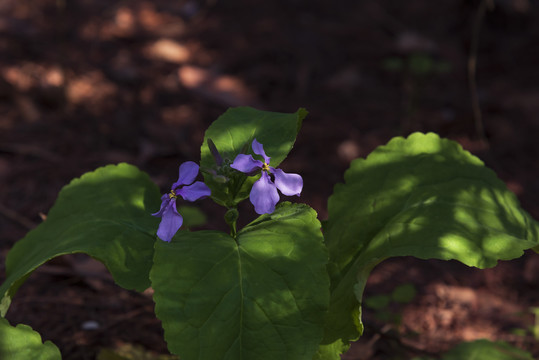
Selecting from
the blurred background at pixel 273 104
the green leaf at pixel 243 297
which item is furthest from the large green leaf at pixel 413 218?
the blurred background at pixel 273 104

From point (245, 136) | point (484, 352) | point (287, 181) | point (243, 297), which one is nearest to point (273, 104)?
point (245, 136)

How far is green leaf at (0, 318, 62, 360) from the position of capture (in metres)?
1.50

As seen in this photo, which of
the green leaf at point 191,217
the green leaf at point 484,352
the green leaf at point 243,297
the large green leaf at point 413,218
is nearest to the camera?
the green leaf at point 243,297

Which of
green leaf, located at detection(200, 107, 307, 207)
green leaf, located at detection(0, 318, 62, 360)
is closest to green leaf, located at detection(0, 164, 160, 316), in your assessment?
green leaf, located at detection(0, 318, 62, 360)

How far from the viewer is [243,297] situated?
148 centimetres

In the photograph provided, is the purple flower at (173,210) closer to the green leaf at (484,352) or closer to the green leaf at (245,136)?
the green leaf at (245,136)

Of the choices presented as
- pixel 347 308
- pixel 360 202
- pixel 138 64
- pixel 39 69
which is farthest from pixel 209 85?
pixel 347 308

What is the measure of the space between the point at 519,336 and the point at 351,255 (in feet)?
4.64

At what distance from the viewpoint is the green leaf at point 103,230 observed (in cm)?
172

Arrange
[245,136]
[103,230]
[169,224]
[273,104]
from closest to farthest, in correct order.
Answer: [169,224]
[103,230]
[245,136]
[273,104]

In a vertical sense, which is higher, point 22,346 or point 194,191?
point 194,191

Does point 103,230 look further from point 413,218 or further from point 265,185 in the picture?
point 413,218

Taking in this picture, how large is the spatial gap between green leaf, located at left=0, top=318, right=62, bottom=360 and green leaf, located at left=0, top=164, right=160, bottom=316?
192 millimetres

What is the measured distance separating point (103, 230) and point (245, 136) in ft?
1.89
